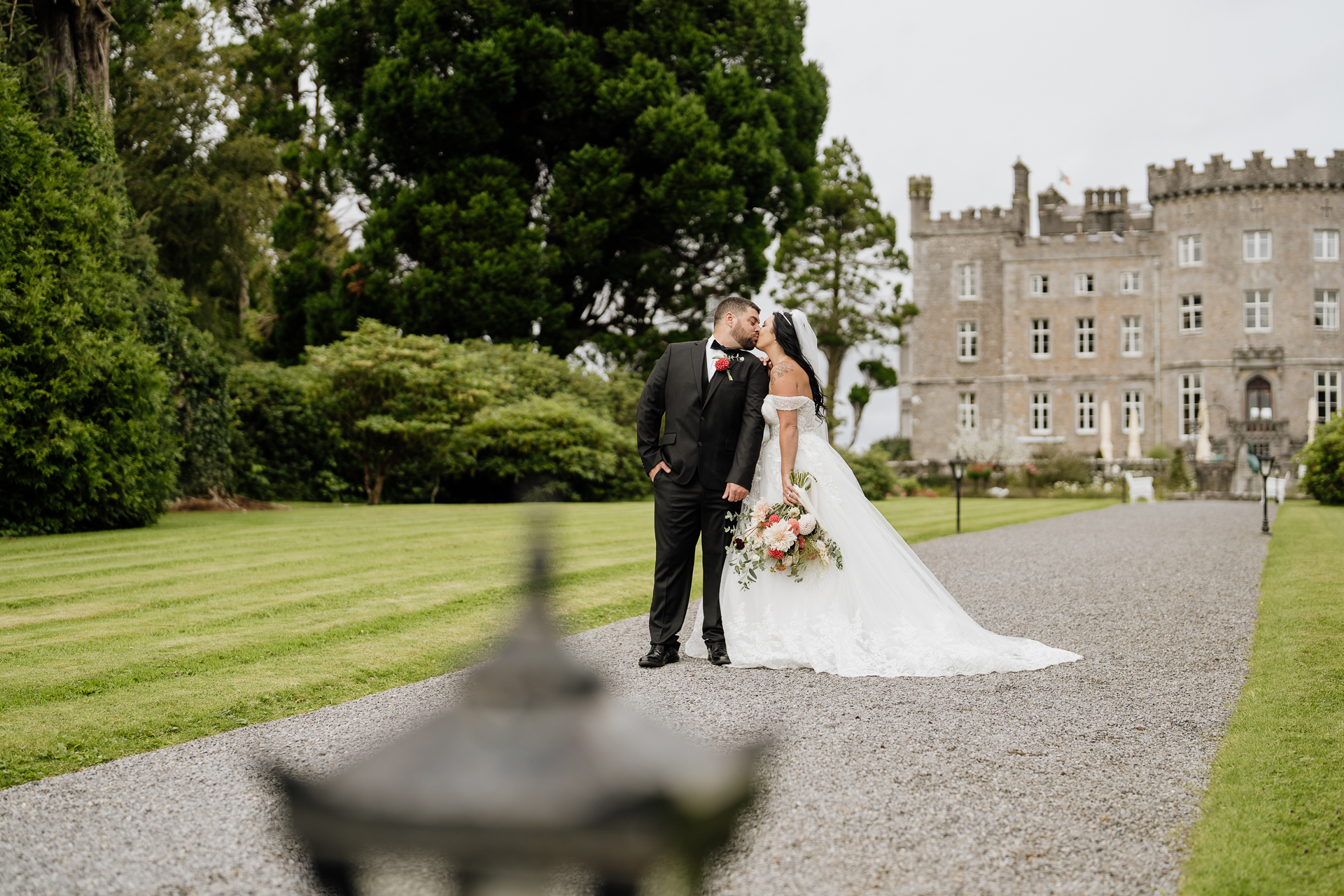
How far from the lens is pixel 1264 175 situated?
132ft

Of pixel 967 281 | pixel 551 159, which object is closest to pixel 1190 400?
pixel 967 281

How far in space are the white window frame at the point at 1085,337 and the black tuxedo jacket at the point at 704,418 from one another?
41.5 meters

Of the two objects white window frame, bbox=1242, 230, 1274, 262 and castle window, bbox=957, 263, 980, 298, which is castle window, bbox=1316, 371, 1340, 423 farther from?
castle window, bbox=957, 263, 980, 298

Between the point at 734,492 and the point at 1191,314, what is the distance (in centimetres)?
4209

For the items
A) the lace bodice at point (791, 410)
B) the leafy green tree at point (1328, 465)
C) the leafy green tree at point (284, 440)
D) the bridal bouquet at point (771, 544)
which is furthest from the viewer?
the leafy green tree at point (1328, 465)

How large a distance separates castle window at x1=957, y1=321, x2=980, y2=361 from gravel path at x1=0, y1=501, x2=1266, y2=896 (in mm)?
39620

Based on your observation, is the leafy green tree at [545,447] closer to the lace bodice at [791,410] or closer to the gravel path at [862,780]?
the lace bodice at [791,410]

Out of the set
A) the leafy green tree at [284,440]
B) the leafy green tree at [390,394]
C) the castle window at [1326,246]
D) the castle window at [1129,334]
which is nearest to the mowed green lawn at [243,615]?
the leafy green tree at [284,440]

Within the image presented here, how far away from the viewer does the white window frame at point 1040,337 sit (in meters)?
43.9

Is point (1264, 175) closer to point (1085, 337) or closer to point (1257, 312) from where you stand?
point (1257, 312)

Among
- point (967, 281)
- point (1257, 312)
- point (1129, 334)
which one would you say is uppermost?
point (967, 281)

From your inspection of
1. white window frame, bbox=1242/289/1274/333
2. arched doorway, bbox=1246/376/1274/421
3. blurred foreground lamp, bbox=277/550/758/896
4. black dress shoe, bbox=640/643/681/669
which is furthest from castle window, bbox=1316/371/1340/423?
blurred foreground lamp, bbox=277/550/758/896

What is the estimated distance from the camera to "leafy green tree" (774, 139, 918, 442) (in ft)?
128

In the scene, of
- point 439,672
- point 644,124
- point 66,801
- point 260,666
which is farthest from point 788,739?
point 644,124
